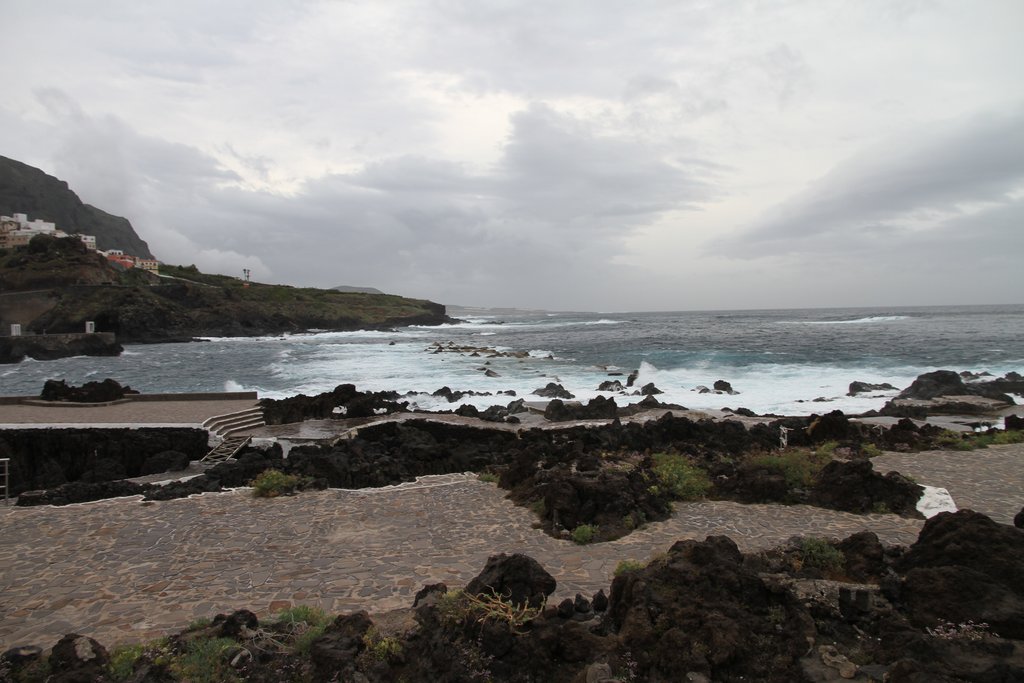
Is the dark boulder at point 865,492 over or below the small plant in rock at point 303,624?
over

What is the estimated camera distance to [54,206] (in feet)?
495

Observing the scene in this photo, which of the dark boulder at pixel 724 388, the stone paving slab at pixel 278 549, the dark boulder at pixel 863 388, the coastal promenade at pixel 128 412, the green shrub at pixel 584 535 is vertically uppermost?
the green shrub at pixel 584 535

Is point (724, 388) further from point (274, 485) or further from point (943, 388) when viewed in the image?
point (274, 485)

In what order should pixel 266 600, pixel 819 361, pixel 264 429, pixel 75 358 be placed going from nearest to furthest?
pixel 266 600, pixel 264 429, pixel 819 361, pixel 75 358

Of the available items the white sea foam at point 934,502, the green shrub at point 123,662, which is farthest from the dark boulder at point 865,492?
the green shrub at point 123,662

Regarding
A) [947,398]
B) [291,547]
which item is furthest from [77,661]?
[947,398]

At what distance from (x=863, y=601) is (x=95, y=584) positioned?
835cm

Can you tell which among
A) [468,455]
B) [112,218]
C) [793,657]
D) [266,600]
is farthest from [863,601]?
[112,218]

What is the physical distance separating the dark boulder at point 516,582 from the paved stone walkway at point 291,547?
835 millimetres

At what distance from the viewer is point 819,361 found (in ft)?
143

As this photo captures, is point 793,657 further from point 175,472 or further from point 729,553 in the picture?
point 175,472

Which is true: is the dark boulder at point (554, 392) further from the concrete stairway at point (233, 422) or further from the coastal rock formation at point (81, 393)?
the coastal rock formation at point (81, 393)

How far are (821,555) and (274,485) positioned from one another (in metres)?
8.82

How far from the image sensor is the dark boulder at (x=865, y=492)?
889 cm
